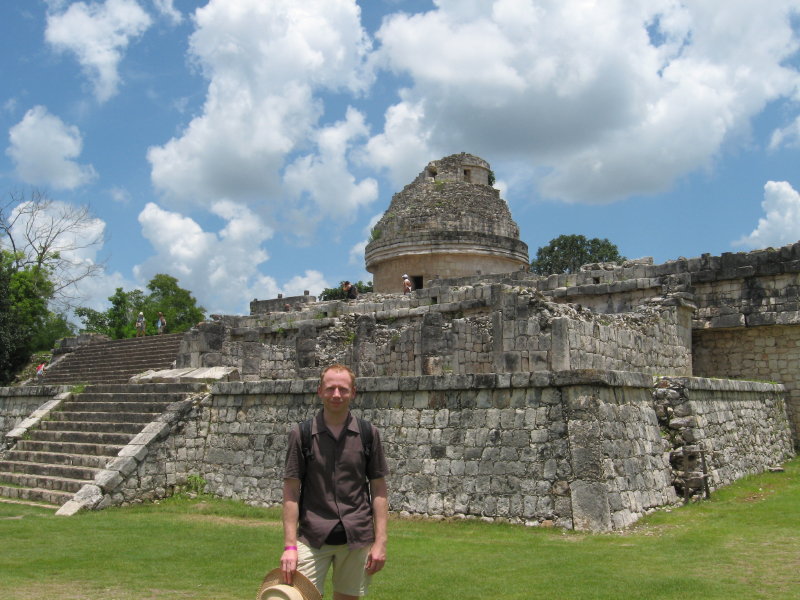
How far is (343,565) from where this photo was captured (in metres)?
4.45

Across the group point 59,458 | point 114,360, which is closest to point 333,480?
point 59,458

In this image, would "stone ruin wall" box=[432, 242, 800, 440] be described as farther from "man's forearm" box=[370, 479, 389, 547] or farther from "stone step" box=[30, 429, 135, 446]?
"man's forearm" box=[370, 479, 389, 547]

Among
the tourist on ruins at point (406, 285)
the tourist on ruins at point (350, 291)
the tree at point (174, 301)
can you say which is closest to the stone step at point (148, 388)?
the tourist on ruins at point (350, 291)

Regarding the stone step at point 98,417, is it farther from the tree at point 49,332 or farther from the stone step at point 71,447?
the tree at point 49,332

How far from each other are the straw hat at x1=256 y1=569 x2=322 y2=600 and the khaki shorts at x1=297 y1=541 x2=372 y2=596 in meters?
0.19

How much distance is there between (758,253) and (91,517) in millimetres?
13849

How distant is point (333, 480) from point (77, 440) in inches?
457

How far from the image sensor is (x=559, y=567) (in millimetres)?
7277

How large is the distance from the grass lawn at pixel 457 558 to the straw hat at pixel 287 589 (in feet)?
8.32

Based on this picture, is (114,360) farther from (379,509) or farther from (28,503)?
(379,509)

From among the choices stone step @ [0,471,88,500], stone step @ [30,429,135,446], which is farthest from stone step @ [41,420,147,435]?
stone step @ [0,471,88,500]

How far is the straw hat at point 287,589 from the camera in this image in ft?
13.3

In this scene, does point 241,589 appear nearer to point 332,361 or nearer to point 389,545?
point 389,545

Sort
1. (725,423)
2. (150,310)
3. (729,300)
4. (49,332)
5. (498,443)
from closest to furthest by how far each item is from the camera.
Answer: (498,443), (725,423), (729,300), (49,332), (150,310)
